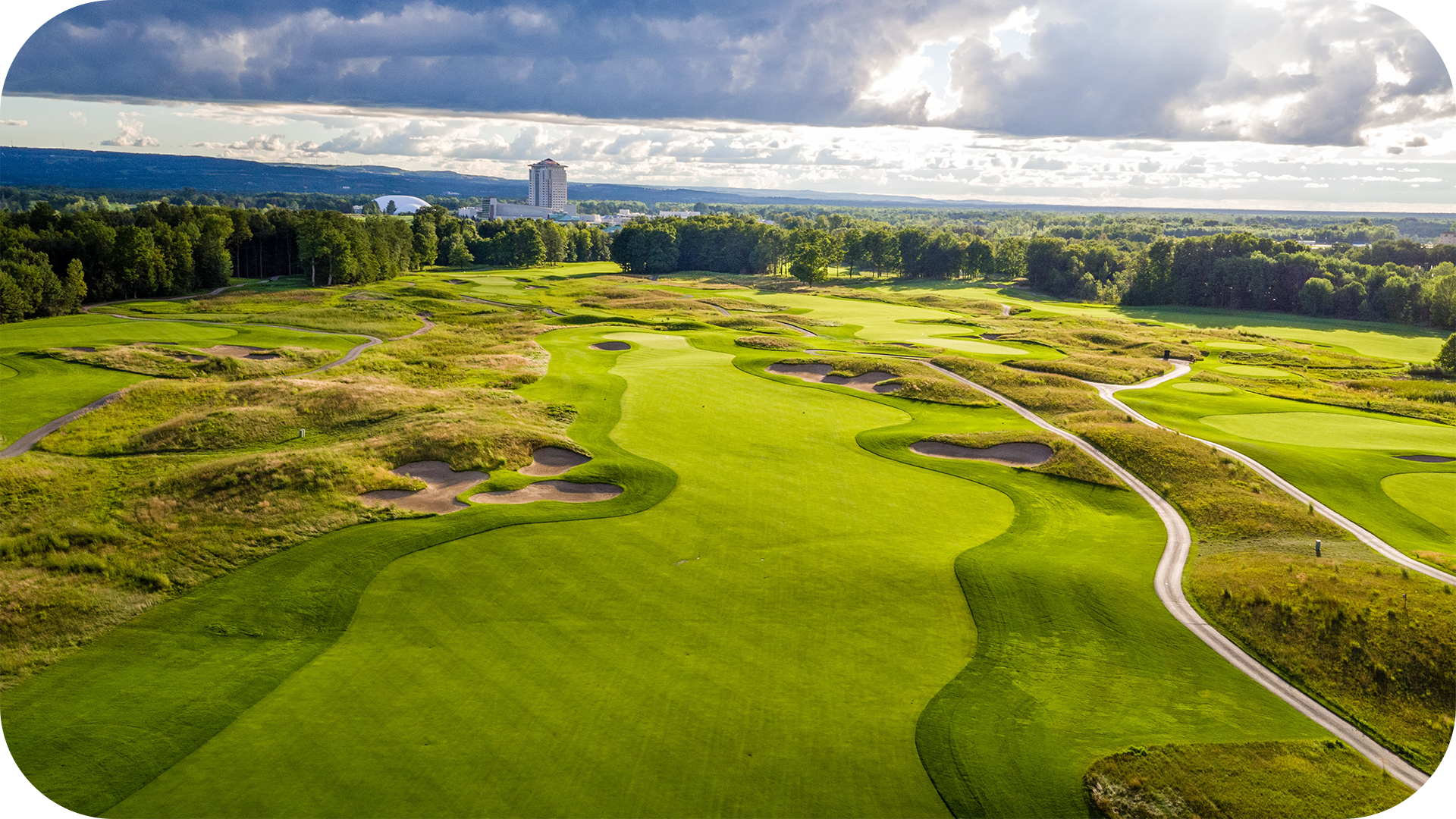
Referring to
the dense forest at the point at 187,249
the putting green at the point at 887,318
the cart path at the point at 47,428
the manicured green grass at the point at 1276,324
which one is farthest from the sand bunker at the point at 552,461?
the manicured green grass at the point at 1276,324

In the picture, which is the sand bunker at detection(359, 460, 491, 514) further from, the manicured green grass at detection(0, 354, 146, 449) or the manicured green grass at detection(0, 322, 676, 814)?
the manicured green grass at detection(0, 354, 146, 449)

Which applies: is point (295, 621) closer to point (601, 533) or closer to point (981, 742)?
point (601, 533)

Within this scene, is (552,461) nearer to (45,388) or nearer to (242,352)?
(45,388)

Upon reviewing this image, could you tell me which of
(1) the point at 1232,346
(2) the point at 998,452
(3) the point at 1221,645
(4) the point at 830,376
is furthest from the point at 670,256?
(3) the point at 1221,645

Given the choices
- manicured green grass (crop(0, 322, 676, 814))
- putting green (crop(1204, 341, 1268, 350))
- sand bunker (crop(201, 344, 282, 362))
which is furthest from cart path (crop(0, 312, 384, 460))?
putting green (crop(1204, 341, 1268, 350))

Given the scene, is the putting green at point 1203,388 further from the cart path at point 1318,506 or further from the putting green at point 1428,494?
the putting green at point 1428,494

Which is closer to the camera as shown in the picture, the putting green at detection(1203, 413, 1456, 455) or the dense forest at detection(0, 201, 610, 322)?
the putting green at detection(1203, 413, 1456, 455)
